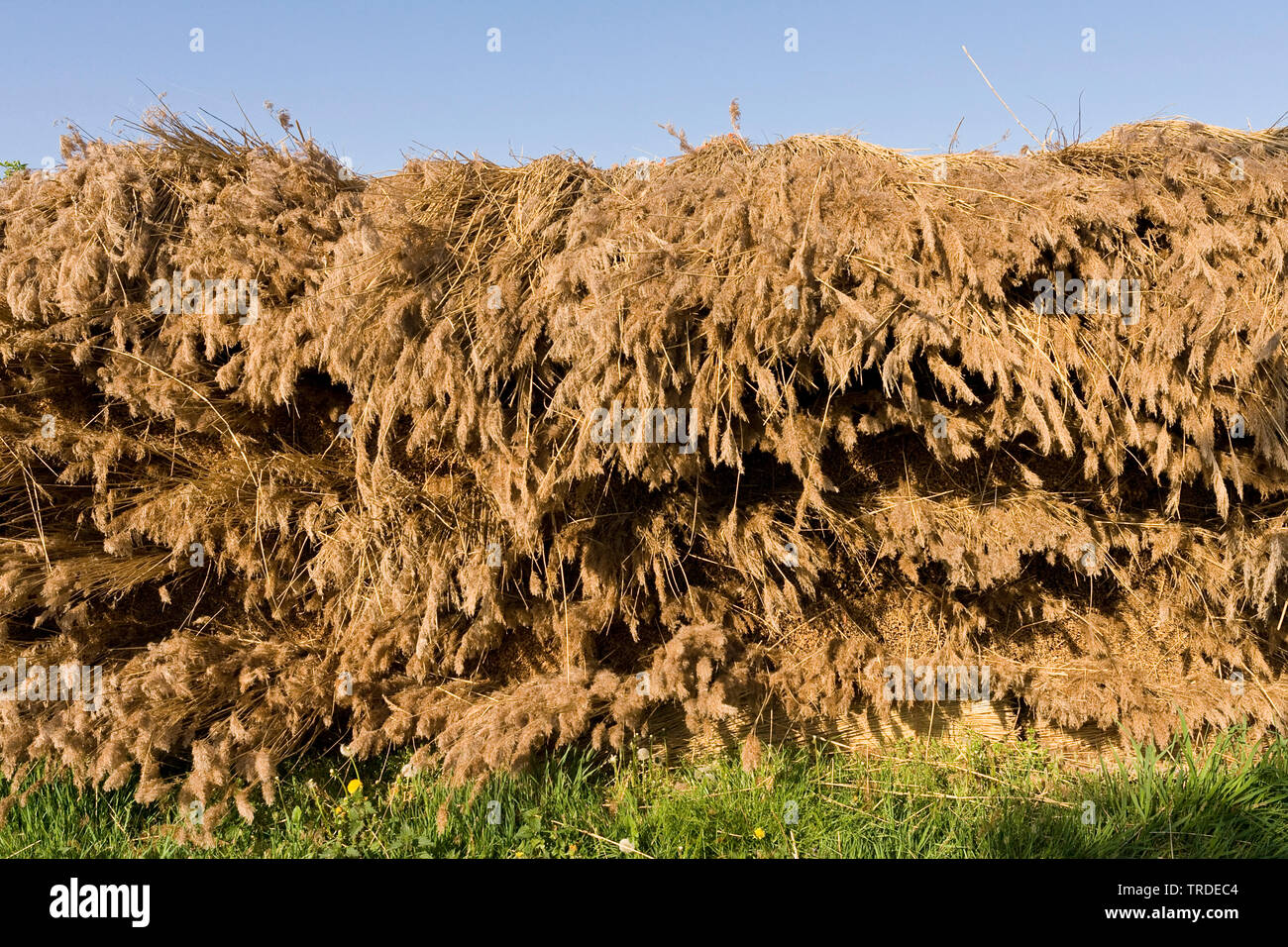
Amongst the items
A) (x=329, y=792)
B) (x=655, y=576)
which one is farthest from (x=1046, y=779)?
(x=329, y=792)

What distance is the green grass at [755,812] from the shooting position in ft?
11.8

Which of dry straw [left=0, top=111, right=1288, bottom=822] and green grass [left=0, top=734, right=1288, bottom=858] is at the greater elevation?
dry straw [left=0, top=111, right=1288, bottom=822]

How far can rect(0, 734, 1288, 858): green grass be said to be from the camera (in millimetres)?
3586

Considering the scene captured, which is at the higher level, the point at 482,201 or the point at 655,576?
the point at 482,201

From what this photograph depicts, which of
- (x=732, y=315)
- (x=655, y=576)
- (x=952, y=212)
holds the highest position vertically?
(x=952, y=212)

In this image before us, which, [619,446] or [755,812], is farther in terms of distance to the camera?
[755,812]

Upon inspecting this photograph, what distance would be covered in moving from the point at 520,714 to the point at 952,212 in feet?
9.39

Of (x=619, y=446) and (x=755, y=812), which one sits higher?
(x=619, y=446)

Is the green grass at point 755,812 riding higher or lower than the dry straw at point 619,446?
lower

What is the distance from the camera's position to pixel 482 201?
414cm

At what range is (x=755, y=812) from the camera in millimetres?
3713
